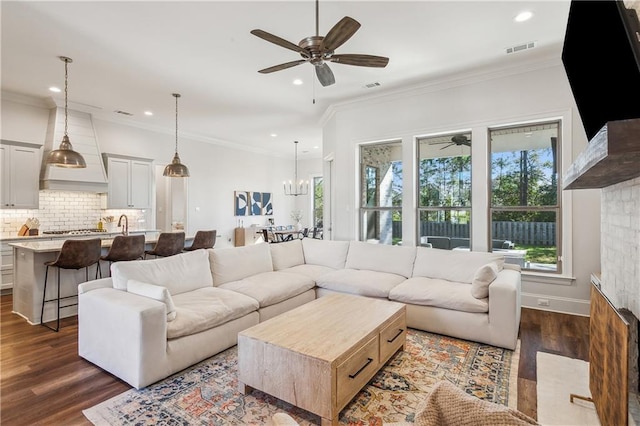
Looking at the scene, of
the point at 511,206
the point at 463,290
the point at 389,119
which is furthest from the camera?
the point at 389,119

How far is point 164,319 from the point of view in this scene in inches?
93.6

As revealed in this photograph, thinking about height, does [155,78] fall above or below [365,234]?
above

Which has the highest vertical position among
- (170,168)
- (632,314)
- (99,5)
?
(99,5)

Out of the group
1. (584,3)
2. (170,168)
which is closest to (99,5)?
(170,168)

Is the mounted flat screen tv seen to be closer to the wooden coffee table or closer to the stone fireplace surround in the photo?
the stone fireplace surround

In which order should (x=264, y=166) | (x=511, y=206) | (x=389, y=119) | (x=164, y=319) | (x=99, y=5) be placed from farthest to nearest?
(x=264, y=166), (x=389, y=119), (x=511, y=206), (x=99, y=5), (x=164, y=319)

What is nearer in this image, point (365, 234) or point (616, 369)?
point (616, 369)

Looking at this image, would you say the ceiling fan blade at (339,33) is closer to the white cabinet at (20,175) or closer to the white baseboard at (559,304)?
the white baseboard at (559,304)

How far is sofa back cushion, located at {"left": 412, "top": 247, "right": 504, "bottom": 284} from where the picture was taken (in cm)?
368

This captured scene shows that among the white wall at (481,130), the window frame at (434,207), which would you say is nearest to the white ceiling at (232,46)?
the white wall at (481,130)

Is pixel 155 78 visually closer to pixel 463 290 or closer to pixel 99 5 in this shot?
pixel 99 5

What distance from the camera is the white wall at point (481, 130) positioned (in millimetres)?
3922

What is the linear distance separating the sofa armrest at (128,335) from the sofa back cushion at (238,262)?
115cm

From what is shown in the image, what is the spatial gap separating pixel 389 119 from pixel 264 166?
17.4ft
